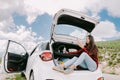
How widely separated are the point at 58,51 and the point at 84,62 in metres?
1.12

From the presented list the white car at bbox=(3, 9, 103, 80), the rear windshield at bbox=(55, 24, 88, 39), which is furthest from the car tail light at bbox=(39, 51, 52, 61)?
the rear windshield at bbox=(55, 24, 88, 39)

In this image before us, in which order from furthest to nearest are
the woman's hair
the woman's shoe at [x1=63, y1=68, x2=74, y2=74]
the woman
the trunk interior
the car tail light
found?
the trunk interior → the woman's hair → the car tail light → the woman → the woman's shoe at [x1=63, y1=68, x2=74, y2=74]

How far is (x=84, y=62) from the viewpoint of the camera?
9398mm

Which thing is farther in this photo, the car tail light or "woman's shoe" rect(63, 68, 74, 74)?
the car tail light

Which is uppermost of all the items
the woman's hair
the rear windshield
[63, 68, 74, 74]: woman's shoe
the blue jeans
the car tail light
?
the rear windshield

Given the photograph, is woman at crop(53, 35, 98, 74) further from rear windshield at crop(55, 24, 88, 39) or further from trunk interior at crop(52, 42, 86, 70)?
rear windshield at crop(55, 24, 88, 39)

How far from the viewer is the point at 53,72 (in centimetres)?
873

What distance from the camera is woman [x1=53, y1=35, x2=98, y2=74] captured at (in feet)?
29.0

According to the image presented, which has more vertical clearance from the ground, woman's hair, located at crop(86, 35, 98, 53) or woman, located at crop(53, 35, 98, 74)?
woman's hair, located at crop(86, 35, 98, 53)

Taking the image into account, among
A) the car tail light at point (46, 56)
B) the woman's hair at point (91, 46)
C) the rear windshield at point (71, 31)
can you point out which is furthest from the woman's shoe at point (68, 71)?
the rear windshield at point (71, 31)

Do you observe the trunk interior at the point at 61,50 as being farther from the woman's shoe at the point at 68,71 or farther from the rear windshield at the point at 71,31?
the woman's shoe at the point at 68,71

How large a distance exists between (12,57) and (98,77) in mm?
3633

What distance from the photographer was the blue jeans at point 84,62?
9.07 metres

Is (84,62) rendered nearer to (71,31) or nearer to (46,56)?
(46,56)
